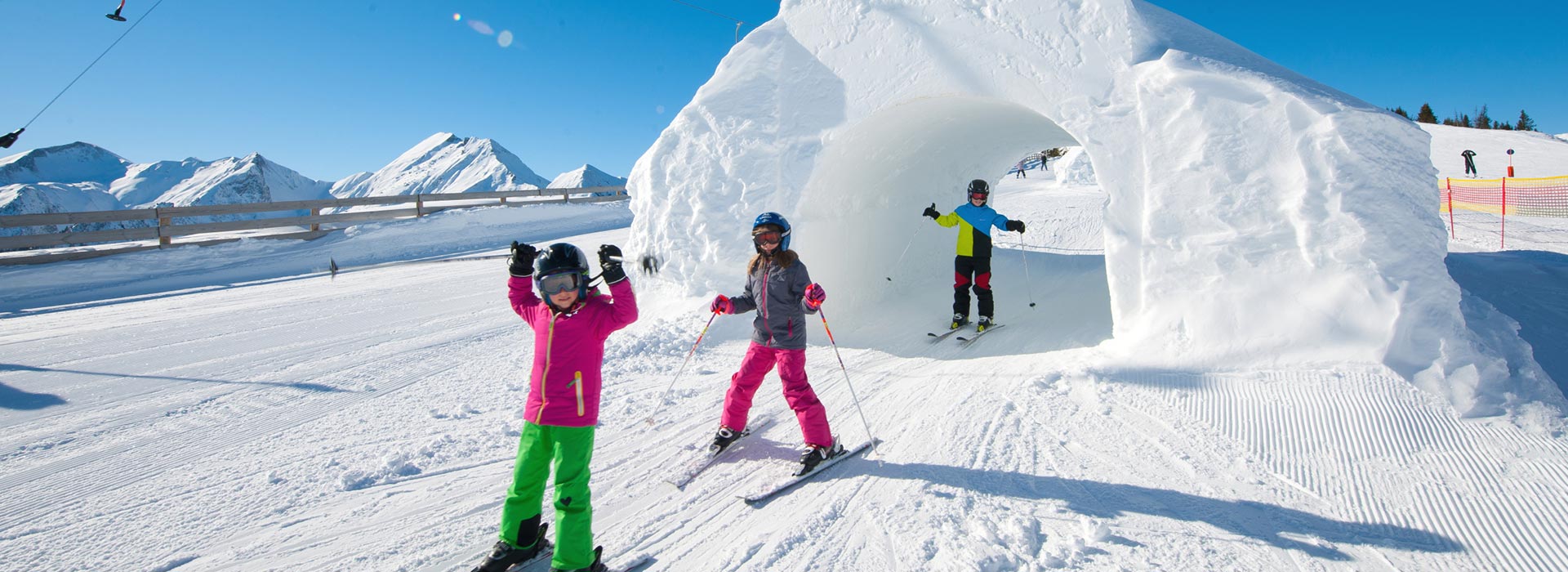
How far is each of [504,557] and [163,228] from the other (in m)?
16.7

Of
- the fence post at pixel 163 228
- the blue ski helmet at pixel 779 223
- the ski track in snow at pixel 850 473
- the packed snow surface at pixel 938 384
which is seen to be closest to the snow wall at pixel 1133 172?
the packed snow surface at pixel 938 384

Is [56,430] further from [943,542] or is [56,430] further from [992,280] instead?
[992,280]

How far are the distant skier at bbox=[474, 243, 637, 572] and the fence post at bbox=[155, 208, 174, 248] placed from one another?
53.7 ft

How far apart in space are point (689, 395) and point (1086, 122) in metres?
3.52

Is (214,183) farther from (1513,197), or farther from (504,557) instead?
(1513,197)

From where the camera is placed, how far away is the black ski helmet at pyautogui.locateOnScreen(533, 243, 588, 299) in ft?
7.85

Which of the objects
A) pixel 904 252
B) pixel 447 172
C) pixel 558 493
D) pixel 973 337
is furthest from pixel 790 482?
pixel 447 172

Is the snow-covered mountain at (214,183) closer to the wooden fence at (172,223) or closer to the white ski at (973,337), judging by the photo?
the wooden fence at (172,223)

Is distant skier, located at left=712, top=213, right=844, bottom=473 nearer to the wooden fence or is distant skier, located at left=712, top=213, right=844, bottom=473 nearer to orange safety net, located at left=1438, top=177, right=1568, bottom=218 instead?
the wooden fence

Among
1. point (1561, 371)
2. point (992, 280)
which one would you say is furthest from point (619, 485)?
point (992, 280)

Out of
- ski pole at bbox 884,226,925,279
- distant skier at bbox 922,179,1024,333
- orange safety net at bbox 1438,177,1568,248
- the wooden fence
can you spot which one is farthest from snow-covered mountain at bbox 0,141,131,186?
orange safety net at bbox 1438,177,1568,248

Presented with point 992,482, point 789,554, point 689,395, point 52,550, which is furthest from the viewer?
point 689,395

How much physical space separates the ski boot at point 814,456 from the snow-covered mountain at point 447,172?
84475 mm

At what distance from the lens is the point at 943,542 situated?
245 cm
